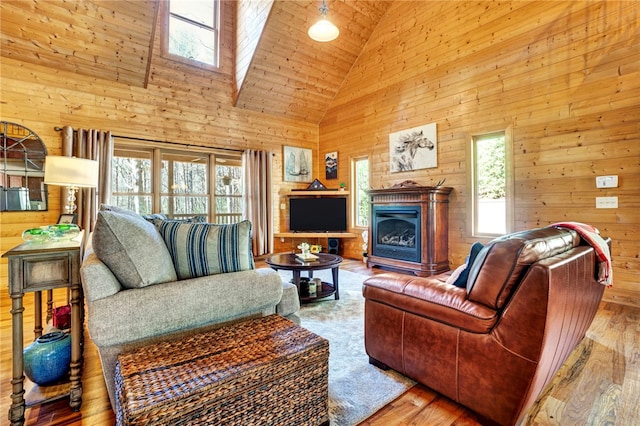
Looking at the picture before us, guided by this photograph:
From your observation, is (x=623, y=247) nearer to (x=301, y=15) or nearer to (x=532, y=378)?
(x=532, y=378)

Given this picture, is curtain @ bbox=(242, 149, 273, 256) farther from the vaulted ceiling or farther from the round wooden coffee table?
the round wooden coffee table

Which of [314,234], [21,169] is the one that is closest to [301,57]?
[314,234]

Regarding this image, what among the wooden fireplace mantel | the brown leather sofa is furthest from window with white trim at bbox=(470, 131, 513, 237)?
the brown leather sofa

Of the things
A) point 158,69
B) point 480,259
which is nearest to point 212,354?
point 480,259

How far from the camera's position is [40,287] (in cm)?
148

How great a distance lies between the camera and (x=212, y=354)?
1.29 meters

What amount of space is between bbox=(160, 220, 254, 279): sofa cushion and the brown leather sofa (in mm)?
923

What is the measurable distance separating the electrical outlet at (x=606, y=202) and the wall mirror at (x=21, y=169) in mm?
6637

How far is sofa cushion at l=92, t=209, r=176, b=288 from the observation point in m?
1.40

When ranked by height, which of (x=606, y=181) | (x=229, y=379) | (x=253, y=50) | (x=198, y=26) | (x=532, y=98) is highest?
(x=198, y=26)

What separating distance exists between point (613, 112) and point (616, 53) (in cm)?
61

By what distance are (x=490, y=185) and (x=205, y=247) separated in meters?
3.94

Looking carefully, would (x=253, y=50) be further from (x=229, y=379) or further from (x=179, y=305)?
(x=229, y=379)

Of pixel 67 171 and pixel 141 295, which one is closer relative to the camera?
pixel 141 295
